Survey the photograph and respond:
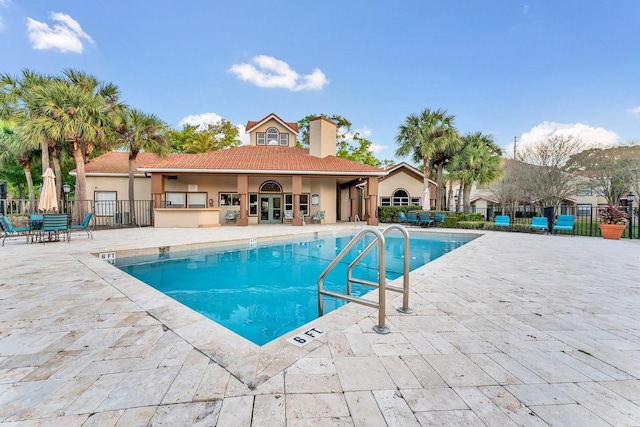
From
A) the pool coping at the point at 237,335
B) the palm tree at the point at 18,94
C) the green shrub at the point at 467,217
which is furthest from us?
the green shrub at the point at 467,217

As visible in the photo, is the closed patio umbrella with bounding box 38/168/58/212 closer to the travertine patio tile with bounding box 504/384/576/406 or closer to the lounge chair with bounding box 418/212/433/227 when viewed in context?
the travertine patio tile with bounding box 504/384/576/406

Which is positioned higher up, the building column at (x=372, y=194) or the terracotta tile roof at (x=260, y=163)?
the terracotta tile roof at (x=260, y=163)

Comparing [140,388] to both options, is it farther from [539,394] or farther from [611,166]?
[611,166]

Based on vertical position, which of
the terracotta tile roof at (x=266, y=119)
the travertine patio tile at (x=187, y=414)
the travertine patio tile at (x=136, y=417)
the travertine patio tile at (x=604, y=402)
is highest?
the terracotta tile roof at (x=266, y=119)

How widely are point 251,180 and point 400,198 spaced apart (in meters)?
13.3

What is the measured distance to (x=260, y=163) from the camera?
56.6ft

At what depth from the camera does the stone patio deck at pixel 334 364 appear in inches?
61.5

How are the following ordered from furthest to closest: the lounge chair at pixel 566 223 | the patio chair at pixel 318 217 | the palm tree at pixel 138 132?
1. the patio chair at pixel 318 217
2. the palm tree at pixel 138 132
3. the lounge chair at pixel 566 223

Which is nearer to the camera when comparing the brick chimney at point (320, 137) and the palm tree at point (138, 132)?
the palm tree at point (138, 132)

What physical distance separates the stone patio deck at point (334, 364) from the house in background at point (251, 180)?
493 inches

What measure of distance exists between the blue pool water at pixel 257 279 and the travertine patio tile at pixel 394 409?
2040 millimetres

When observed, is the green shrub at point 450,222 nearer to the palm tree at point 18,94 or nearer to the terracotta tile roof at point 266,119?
the terracotta tile roof at point 266,119

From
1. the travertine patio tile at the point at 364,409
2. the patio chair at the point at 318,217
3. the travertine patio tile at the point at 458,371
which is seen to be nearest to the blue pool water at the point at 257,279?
the travertine patio tile at the point at 364,409

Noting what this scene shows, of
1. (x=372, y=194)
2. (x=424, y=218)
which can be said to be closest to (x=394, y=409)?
(x=424, y=218)
